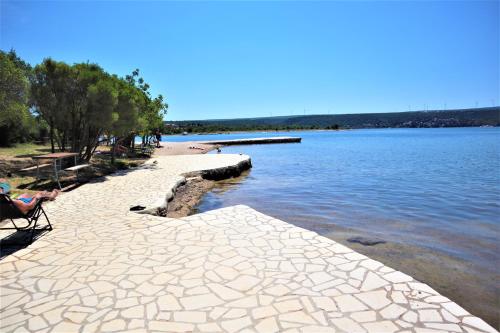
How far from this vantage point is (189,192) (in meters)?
11.3

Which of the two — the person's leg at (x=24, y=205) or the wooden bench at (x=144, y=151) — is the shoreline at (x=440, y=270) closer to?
the person's leg at (x=24, y=205)

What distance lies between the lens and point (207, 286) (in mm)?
3881

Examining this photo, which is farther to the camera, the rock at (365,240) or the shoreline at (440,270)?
the rock at (365,240)

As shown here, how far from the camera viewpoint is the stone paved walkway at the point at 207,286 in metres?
3.19

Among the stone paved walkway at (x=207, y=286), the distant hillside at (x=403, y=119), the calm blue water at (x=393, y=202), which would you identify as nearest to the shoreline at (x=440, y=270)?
the calm blue water at (x=393, y=202)

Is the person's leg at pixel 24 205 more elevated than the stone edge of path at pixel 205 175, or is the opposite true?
the person's leg at pixel 24 205

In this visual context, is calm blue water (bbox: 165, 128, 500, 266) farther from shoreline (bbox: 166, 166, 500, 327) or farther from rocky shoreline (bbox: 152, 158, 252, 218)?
rocky shoreline (bbox: 152, 158, 252, 218)

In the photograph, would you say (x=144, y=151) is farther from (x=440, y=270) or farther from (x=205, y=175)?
(x=440, y=270)

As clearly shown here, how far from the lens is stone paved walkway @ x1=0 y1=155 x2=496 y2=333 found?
319 cm

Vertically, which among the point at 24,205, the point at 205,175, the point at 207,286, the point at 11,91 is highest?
the point at 11,91

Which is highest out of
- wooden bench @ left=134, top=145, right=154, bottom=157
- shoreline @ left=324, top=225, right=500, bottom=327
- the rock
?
wooden bench @ left=134, top=145, right=154, bottom=157

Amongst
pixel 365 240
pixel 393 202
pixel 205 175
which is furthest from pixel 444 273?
pixel 205 175

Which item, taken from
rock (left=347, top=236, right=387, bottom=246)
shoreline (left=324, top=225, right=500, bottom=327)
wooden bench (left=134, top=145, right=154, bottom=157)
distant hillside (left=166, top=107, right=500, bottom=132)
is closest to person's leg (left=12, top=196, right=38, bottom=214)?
shoreline (left=324, top=225, right=500, bottom=327)

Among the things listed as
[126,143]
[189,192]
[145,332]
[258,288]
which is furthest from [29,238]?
[126,143]
